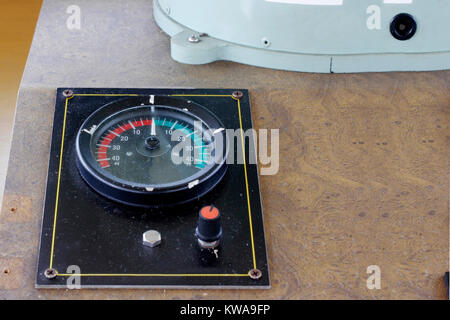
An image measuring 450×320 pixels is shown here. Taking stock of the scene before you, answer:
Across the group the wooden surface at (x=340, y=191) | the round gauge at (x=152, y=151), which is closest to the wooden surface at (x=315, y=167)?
the wooden surface at (x=340, y=191)

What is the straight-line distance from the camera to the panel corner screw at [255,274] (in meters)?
1.24

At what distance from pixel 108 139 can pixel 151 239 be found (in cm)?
26

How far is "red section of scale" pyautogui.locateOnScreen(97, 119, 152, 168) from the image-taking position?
1.37 metres

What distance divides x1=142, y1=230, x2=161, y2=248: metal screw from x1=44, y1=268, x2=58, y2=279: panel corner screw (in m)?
0.17

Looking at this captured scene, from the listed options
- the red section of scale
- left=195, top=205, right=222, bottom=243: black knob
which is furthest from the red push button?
the red section of scale

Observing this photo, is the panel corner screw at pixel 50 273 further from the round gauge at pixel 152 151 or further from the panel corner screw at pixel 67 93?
the panel corner screw at pixel 67 93

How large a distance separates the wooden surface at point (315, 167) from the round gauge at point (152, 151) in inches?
4.5

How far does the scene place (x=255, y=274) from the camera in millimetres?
1241

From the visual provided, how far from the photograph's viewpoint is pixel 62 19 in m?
1.83

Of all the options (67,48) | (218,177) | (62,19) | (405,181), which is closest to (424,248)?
(405,181)

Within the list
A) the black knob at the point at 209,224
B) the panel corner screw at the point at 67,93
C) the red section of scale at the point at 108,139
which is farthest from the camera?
the panel corner screw at the point at 67,93

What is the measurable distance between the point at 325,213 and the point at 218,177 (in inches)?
8.8
